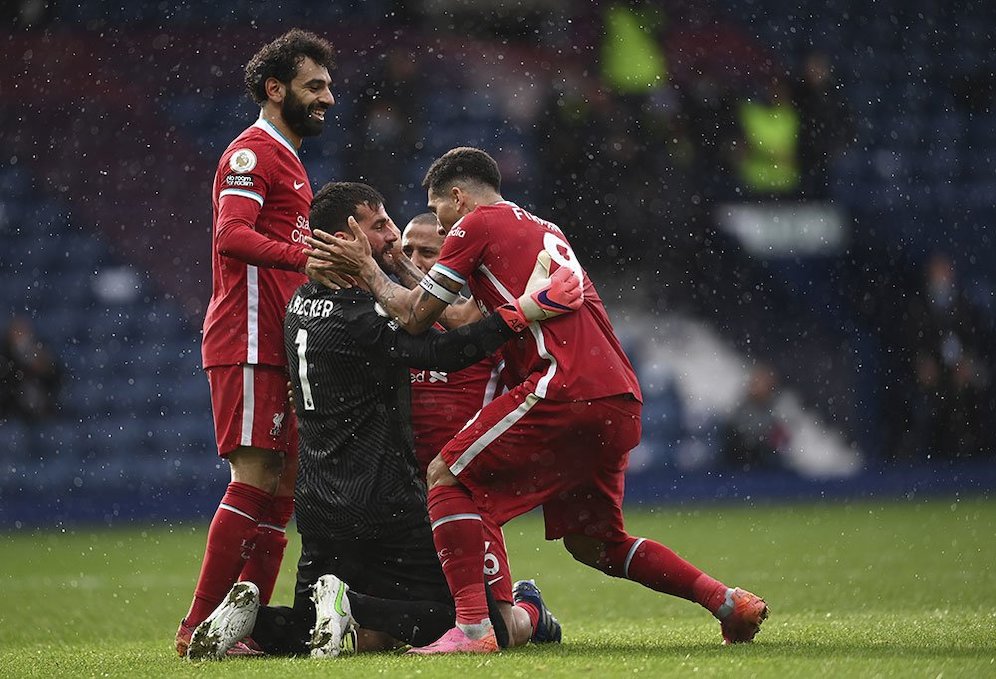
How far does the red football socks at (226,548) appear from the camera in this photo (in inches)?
203

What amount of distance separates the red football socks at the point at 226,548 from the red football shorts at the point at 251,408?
179mm

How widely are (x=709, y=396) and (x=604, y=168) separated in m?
2.51

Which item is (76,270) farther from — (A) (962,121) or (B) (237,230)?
(B) (237,230)

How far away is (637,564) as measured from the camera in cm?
504

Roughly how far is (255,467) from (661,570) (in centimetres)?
151

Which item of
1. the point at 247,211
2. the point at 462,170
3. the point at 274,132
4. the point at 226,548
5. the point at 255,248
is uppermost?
the point at 274,132

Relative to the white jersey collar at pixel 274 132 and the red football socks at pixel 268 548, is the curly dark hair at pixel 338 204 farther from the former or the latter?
the red football socks at pixel 268 548

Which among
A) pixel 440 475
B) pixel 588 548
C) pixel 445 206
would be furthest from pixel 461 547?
pixel 445 206

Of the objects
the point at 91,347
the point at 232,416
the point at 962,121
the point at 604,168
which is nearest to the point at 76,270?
the point at 91,347

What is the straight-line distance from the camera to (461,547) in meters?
4.71

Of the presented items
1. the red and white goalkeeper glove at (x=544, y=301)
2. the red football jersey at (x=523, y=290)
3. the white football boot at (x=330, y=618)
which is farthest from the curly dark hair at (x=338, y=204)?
the white football boot at (x=330, y=618)

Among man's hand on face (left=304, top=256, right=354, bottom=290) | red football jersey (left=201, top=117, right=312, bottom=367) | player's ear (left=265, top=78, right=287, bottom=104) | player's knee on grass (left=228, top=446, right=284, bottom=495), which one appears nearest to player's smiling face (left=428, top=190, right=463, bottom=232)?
man's hand on face (left=304, top=256, right=354, bottom=290)

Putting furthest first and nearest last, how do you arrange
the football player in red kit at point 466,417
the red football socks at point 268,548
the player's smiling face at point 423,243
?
the player's smiling face at point 423,243 → the red football socks at point 268,548 → the football player in red kit at point 466,417

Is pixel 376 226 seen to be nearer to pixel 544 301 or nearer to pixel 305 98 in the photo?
pixel 305 98
